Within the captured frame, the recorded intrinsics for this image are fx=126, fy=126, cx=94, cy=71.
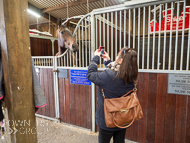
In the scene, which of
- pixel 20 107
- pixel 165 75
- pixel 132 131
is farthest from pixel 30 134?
pixel 165 75

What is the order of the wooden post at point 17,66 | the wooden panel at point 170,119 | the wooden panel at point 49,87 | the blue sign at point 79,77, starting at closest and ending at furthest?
the wooden post at point 17,66, the wooden panel at point 170,119, the blue sign at point 79,77, the wooden panel at point 49,87

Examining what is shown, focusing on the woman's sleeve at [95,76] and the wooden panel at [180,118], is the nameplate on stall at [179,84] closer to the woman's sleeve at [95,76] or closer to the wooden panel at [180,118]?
the wooden panel at [180,118]

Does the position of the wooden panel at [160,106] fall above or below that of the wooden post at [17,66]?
below

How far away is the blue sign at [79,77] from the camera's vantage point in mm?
2211

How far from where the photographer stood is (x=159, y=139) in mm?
1753

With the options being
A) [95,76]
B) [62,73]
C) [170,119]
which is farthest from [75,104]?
[170,119]

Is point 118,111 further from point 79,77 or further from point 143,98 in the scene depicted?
point 79,77

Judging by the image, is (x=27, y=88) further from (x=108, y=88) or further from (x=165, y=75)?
(x=165, y=75)

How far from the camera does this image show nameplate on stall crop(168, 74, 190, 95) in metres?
1.54

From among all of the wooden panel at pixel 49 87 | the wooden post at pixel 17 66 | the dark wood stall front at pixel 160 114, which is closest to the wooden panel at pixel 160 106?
the dark wood stall front at pixel 160 114

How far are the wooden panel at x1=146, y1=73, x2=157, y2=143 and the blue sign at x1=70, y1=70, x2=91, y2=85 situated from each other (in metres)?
0.98

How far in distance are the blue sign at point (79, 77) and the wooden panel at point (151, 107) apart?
980mm

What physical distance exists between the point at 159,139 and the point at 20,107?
1807 mm

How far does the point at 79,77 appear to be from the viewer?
7.47ft
